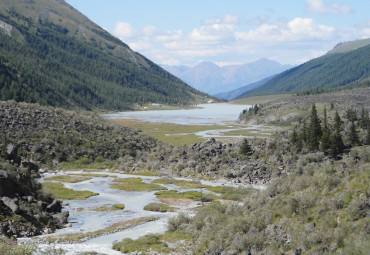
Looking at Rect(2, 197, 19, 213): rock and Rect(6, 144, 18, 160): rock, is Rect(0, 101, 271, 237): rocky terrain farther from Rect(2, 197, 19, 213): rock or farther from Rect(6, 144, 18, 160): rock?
Rect(2, 197, 19, 213): rock

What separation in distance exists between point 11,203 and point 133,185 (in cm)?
4141

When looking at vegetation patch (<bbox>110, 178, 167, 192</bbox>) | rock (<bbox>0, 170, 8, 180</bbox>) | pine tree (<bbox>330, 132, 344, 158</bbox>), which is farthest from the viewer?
vegetation patch (<bbox>110, 178, 167, 192</bbox>)

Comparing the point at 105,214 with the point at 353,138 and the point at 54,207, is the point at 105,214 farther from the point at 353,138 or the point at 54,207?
the point at 353,138

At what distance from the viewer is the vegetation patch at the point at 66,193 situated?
83.1m

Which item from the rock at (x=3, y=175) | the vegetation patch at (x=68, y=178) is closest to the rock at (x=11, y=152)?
the rock at (x=3, y=175)

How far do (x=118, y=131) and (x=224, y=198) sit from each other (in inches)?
3290

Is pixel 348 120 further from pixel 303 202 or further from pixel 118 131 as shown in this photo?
pixel 118 131

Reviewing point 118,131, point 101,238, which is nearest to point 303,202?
point 101,238

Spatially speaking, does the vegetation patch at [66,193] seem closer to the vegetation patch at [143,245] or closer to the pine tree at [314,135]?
the vegetation patch at [143,245]

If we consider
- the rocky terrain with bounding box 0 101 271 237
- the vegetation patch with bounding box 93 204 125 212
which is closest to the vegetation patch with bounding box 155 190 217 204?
the vegetation patch with bounding box 93 204 125 212

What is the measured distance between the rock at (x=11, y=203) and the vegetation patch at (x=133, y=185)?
120 ft

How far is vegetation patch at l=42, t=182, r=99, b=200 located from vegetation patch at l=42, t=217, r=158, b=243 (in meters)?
22.8

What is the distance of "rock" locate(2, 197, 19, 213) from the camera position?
56.0m

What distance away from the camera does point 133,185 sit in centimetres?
9638
